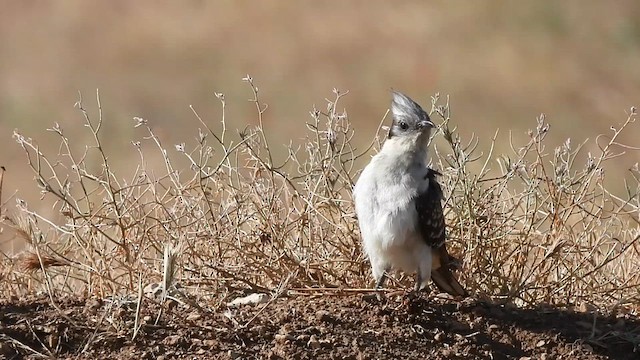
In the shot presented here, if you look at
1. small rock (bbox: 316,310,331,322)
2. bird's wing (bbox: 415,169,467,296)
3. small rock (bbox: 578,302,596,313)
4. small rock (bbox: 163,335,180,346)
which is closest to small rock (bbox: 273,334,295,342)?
small rock (bbox: 316,310,331,322)

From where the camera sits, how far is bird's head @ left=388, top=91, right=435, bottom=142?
15.3 ft

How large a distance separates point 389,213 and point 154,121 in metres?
8.64

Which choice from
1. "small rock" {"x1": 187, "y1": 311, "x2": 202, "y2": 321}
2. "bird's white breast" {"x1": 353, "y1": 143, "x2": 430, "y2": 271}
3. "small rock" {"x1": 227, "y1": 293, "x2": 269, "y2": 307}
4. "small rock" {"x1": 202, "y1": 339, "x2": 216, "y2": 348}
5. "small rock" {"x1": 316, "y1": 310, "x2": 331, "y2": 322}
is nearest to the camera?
"small rock" {"x1": 202, "y1": 339, "x2": 216, "y2": 348}

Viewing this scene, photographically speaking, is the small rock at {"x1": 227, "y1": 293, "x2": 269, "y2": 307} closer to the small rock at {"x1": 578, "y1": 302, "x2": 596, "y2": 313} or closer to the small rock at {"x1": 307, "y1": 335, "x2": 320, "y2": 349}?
the small rock at {"x1": 307, "y1": 335, "x2": 320, "y2": 349}

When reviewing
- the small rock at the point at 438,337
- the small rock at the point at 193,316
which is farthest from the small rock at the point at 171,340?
the small rock at the point at 438,337

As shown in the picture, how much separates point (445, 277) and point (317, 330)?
994 mm

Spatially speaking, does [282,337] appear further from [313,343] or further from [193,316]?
[193,316]

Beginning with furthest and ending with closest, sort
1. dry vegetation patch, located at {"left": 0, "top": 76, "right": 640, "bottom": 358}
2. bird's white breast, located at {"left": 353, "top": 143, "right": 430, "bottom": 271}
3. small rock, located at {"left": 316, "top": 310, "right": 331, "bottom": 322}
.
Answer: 1. dry vegetation patch, located at {"left": 0, "top": 76, "right": 640, "bottom": 358}
2. bird's white breast, located at {"left": 353, "top": 143, "right": 430, "bottom": 271}
3. small rock, located at {"left": 316, "top": 310, "right": 331, "bottom": 322}

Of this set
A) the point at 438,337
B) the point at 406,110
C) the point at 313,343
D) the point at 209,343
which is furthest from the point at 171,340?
the point at 406,110

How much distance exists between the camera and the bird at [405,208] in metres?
4.48

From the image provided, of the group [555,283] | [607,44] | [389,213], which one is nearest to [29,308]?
[389,213]

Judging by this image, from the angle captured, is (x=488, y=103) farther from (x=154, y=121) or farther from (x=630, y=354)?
(x=630, y=354)

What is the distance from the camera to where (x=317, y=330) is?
3949 mm

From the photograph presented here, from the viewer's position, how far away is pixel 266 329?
390 cm
